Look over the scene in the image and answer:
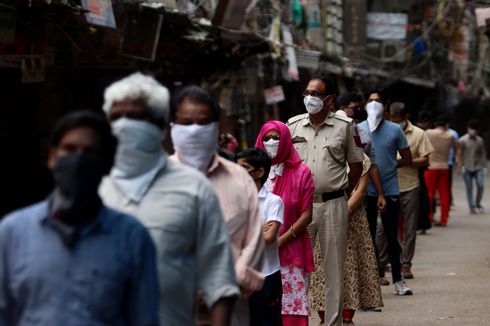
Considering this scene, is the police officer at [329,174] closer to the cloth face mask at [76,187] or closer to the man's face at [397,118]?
the man's face at [397,118]

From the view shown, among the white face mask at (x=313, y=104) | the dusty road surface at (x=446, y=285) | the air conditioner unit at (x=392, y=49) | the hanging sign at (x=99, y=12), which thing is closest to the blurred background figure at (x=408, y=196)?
the dusty road surface at (x=446, y=285)

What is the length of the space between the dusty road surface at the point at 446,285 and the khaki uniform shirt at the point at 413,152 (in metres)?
1.06

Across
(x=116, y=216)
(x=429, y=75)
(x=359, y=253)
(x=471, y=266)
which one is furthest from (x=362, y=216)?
(x=429, y=75)

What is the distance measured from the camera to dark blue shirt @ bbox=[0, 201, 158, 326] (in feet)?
11.9

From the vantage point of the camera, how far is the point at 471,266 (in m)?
14.8

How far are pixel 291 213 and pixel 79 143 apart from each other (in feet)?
15.3

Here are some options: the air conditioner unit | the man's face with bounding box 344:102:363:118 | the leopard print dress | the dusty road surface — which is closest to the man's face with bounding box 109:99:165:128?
the leopard print dress

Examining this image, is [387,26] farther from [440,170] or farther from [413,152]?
[413,152]

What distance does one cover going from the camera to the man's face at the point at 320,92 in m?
9.30

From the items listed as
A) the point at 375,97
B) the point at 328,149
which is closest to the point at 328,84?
the point at 328,149

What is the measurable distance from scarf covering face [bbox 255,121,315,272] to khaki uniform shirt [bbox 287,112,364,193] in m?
0.93

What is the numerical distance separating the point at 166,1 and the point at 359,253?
7230mm

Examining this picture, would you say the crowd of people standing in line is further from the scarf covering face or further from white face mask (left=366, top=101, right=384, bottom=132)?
white face mask (left=366, top=101, right=384, bottom=132)

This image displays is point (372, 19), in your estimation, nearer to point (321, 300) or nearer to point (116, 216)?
point (321, 300)
